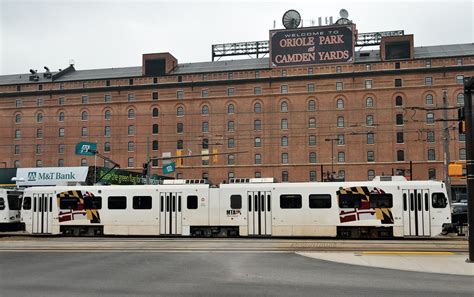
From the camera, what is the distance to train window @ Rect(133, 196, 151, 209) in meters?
28.7

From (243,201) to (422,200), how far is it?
30.4 ft

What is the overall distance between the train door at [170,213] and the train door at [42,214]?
22.8ft

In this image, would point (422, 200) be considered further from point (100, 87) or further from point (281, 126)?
point (100, 87)

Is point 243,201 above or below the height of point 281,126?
below

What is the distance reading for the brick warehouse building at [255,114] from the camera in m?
77.4

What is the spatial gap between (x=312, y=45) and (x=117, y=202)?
183 feet

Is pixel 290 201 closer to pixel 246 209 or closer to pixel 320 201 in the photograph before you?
pixel 320 201

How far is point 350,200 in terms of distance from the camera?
87.0ft

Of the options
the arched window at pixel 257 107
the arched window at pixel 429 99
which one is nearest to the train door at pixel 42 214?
the arched window at pixel 257 107

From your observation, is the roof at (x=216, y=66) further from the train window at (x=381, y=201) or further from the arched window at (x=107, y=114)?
the train window at (x=381, y=201)

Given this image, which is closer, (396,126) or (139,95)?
(396,126)

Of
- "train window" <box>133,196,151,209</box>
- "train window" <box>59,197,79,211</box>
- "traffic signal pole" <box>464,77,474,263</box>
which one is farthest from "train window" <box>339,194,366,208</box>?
"train window" <box>59,197,79,211</box>

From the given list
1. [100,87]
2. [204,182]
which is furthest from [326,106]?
[204,182]

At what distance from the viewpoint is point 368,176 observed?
7806 cm
